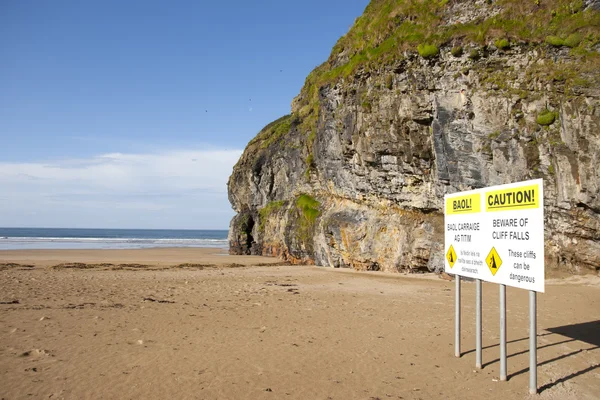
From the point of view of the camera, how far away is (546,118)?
18031 mm

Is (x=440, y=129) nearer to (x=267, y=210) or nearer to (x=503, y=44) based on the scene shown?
(x=503, y=44)

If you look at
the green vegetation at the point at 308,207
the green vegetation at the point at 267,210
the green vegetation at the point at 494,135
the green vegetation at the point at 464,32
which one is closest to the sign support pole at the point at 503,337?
the green vegetation at the point at 464,32

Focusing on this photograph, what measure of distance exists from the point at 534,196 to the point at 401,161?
1735 centimetres

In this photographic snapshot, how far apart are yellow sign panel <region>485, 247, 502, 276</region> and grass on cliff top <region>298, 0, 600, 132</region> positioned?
1361cm

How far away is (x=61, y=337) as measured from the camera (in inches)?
380

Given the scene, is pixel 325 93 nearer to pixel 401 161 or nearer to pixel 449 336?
pixel 401 161

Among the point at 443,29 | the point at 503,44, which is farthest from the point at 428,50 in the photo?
the point at 503,44

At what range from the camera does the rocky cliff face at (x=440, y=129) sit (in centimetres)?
1753

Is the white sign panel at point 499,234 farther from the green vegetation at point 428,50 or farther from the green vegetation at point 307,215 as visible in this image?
the green vegetation at point 307,215

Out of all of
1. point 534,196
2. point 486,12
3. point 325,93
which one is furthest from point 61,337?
point 325,93

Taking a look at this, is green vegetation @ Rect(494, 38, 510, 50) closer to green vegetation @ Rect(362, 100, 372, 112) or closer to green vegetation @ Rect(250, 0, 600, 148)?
green vegetation @ Rect(250, 0, 600, 148)

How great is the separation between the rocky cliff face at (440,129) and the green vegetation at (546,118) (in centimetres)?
6

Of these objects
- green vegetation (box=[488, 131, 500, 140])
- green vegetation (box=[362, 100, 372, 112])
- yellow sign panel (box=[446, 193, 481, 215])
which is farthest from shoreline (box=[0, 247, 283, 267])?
yellow sign panel (box=[446, 193, 481, 215])

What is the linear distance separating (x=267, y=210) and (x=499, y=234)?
33864 mm
